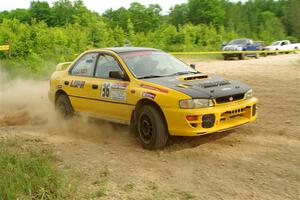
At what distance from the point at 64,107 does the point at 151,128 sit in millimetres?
2708

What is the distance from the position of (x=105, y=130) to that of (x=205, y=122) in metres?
2.39

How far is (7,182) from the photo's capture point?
450cm

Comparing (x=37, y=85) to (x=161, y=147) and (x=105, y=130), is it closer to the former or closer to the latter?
(x=105, y=130)

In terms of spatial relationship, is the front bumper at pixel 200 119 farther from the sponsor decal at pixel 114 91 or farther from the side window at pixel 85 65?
the side window at pixel 85 65

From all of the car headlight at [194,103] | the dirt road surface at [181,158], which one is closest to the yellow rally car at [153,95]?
the car headlight at [194,103]

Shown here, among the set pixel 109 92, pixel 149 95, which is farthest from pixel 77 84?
pixel 149 95

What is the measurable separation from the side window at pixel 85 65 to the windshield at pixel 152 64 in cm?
77

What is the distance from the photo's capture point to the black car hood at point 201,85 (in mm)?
6035

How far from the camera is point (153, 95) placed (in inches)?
245

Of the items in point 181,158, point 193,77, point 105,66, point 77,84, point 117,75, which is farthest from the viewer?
point 77,84

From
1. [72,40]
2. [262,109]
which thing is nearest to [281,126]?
[262,109]

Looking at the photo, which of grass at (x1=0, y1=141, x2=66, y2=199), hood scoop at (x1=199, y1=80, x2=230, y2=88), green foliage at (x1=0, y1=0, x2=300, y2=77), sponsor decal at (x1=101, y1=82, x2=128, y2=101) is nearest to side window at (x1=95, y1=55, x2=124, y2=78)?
sponsor decal at (x1=101, y1=82, x2=128, y2=101)

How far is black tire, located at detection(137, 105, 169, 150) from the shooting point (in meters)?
6.14

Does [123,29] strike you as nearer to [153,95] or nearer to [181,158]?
[153,95]
